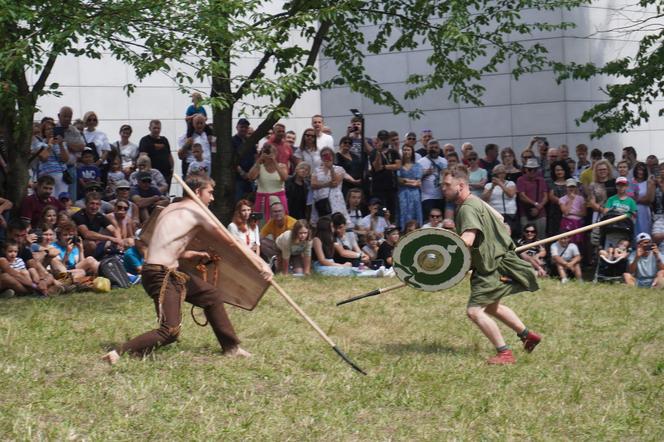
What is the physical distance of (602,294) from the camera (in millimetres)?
14758

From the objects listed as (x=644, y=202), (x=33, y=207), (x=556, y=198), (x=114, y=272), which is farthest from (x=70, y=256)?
(x=644, y=202)

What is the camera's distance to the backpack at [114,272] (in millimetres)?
14297

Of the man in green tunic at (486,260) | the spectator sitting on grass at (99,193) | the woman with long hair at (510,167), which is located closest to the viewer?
the man in green tunic at (486,260)

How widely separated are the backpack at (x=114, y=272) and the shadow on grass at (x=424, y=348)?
14.4 ft

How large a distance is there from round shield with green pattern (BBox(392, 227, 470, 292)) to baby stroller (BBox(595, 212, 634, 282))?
683cm

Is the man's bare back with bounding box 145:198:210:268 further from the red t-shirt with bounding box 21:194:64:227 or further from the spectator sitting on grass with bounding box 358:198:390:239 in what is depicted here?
the spectator sitting on grass with bounding box 358:198:390:239

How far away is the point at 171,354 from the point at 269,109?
508 centimetres

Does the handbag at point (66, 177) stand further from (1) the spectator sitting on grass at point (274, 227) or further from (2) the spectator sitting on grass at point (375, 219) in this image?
(2) the spectator sitting on grass at point (375, 219)

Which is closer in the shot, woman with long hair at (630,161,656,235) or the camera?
the camera

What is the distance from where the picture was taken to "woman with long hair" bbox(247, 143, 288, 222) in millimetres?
16595

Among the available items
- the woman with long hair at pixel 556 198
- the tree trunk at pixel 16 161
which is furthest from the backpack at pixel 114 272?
the woman with long hair at pixel 556 198

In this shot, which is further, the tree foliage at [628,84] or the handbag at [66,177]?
the tree foliage at [628,84]

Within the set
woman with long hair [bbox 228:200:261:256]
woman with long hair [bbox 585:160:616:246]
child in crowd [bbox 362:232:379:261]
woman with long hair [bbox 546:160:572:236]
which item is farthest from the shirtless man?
woman with long hair [bbox 546:160:572:236]

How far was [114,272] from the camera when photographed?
47.1 feet
